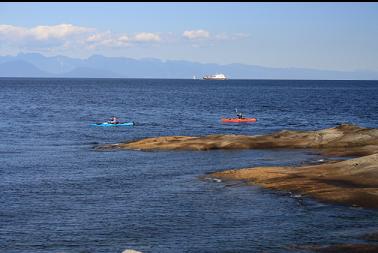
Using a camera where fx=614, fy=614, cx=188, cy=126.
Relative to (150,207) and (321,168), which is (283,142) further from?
(150,207)

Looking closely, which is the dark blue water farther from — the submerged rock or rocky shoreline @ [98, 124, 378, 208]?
the submerged rock

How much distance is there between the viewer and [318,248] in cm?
2998

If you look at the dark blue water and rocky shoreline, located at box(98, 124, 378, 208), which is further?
rocky shoreline, located at box(98, 124, 378, 208)

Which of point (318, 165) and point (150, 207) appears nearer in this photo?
point (150, 207)

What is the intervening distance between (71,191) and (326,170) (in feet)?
63.9

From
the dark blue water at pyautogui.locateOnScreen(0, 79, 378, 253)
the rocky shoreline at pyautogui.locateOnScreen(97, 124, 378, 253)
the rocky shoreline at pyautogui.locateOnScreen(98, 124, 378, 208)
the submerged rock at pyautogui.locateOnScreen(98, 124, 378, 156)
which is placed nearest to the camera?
the dark blue water at pyautogui.locateOnScreen(0, 79, 378, 253)

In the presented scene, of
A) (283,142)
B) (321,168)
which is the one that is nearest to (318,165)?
(321,168)

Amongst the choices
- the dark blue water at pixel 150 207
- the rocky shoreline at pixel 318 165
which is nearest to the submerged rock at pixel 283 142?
the rocky shoreline at pixel 318 165

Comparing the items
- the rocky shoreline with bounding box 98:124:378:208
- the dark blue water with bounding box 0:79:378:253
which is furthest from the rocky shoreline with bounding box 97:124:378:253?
the dark blue water with bounding box 0:79:378:253

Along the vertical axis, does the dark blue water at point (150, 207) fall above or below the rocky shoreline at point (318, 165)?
below

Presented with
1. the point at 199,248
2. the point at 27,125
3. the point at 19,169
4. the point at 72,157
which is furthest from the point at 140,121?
the point at 199,248

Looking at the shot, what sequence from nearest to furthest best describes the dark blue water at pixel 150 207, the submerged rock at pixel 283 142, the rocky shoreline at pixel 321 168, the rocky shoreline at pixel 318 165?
the dark blue water at pixel 150 207 → the rocky shoreline at pixel 321 168 → the rocky shoreline at pixel 318 165 → the submerged rock at pixel 283 142

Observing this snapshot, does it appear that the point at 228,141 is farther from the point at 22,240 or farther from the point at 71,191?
the point at 22,240

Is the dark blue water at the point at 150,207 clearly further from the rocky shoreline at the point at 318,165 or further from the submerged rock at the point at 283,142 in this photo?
the submerged rock at the point at 283,142
